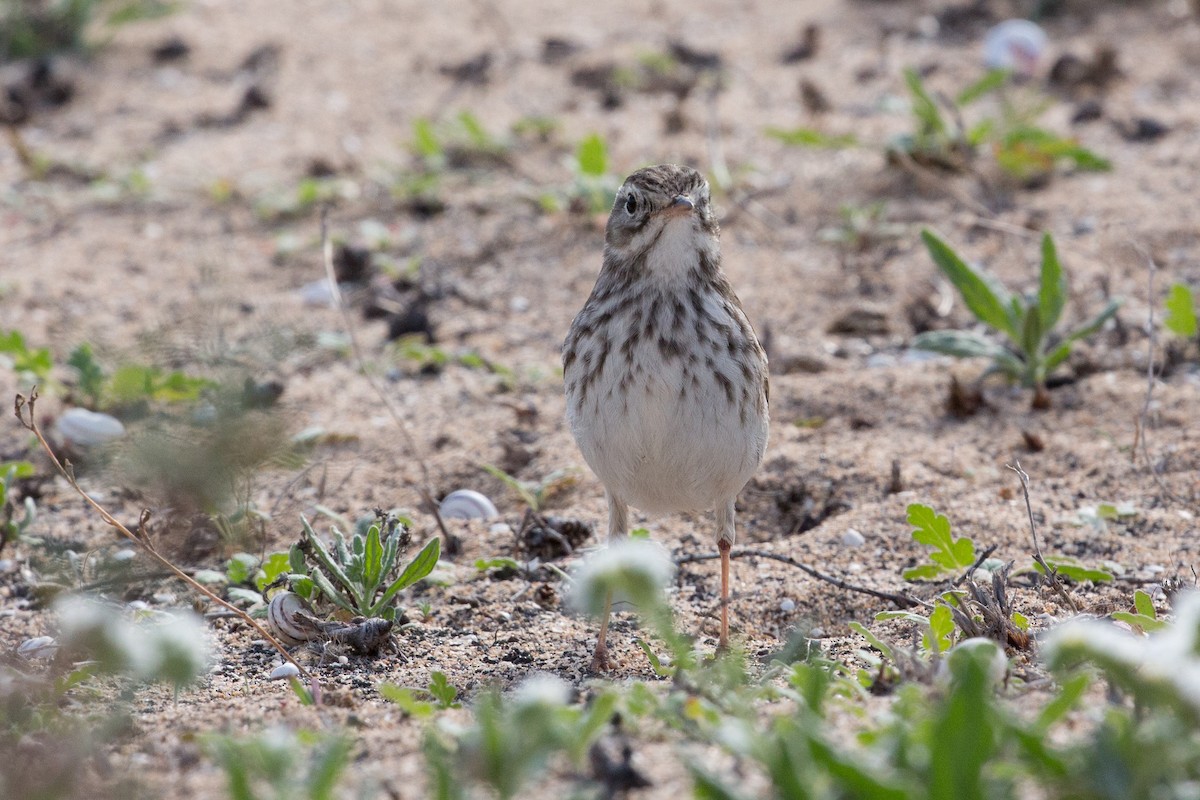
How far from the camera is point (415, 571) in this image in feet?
14.5

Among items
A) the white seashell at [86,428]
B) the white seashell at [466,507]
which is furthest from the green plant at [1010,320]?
the white seashell at [86,428]

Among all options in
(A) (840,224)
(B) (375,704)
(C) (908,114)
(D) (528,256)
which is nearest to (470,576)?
(B) (375,704)

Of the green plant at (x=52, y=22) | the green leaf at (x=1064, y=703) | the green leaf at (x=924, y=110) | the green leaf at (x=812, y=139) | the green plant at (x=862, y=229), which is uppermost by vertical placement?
the green plant at (x=52, y=22)

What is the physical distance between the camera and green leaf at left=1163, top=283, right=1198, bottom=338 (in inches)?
236

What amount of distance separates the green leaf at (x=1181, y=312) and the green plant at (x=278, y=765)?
14.0ft

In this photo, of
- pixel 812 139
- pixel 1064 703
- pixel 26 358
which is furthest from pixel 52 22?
pixel 1064 703

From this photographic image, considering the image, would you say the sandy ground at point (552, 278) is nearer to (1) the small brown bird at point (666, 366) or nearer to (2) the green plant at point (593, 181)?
(2) the green plant at point (593, 181)

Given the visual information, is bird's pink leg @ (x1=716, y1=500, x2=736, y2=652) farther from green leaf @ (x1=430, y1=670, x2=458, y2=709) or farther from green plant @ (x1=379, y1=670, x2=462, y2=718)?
green leaf @ (x1=430, y1=670, x2=458, y2=709)

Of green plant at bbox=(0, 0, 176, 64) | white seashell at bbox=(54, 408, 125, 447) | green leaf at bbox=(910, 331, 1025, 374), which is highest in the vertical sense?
green plant at bbox=(0, 0, 176, 64)

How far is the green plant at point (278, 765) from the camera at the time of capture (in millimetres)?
2740

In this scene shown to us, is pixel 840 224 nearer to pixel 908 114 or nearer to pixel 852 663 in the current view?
pixel 908 114

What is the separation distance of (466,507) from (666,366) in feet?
4.99

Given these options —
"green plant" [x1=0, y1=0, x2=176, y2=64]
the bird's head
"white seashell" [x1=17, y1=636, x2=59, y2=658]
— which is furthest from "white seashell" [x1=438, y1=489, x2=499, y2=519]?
"green plant" [x1=0, y1=0, x2=176, y2=64]

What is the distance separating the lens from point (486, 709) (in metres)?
2.86
